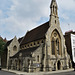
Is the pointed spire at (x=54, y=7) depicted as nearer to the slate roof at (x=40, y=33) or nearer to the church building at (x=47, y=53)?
the church building at (x=47, y=53)

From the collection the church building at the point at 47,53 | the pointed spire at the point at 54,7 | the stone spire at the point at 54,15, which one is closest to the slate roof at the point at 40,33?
the church building at the point at 47,53

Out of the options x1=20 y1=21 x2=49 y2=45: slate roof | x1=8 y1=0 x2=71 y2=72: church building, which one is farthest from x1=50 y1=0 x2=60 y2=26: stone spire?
x1=20 y1=21 x2=49 y2=45: slate roof

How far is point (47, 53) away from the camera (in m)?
35.6

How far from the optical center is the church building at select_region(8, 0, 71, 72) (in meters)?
34.2

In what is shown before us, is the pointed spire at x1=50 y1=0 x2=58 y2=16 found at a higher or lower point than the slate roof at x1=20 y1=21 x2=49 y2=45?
higher

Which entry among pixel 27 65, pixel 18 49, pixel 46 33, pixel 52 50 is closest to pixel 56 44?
pixel 52 50

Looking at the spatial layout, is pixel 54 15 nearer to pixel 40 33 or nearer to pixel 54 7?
pixel 54 7

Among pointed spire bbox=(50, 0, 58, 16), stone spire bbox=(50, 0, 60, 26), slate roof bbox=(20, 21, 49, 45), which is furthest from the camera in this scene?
pointed spire bbox=(50, 0, 58, 16)

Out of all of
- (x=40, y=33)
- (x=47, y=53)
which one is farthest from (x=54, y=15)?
(x=47, y=53)

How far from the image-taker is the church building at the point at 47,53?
1347 inches

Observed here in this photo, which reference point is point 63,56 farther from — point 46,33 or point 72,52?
point 46,33

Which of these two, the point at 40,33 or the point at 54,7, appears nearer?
the point at 40,33

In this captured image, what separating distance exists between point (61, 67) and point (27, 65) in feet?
38.7

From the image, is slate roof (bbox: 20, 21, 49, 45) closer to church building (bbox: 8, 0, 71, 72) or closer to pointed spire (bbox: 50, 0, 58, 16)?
church building (bbox: 8, 0, 71, 72)
